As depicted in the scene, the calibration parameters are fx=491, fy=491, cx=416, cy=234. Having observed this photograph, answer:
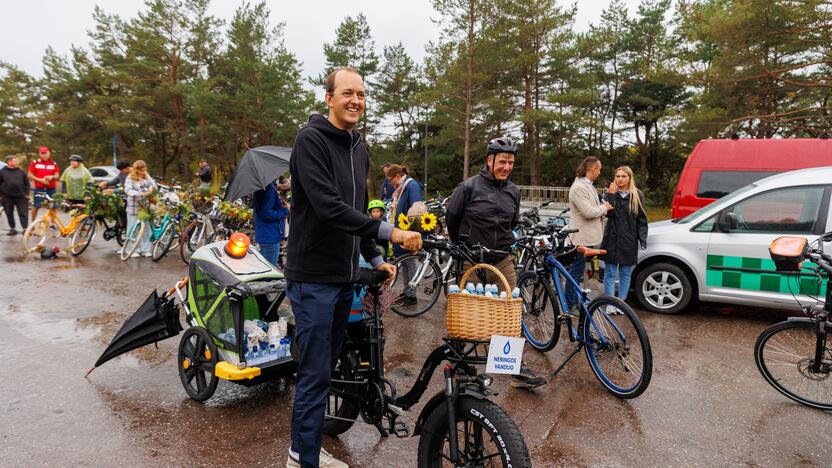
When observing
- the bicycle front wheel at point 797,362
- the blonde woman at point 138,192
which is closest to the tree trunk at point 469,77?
the blonde woman at point 138,192

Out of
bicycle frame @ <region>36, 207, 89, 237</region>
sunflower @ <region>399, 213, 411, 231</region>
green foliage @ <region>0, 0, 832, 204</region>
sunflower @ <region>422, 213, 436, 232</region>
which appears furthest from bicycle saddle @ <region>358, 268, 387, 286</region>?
green foliage @ <region>0, 0, 832, 204</region>

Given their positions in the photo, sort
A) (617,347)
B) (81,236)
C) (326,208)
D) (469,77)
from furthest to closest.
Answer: (469,77), (81,236), (617,347), (326,208)

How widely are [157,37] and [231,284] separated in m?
32.0

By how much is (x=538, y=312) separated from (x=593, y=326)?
35.0 inches

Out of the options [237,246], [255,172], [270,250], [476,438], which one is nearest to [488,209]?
[237,246]

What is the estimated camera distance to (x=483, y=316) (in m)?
2.25

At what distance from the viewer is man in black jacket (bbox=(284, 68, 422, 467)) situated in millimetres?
2303

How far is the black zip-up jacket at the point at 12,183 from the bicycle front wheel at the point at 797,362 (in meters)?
13.4

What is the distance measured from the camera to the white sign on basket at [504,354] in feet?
7.29

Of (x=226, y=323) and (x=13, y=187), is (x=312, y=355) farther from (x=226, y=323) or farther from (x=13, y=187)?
(x=13, y=187)

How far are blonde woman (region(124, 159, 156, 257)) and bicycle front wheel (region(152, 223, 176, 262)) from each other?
38cm

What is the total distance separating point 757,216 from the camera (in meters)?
5.76

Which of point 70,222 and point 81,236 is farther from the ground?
point 70,222

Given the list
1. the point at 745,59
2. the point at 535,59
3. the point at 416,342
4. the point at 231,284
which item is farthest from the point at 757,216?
the point at 535,59
